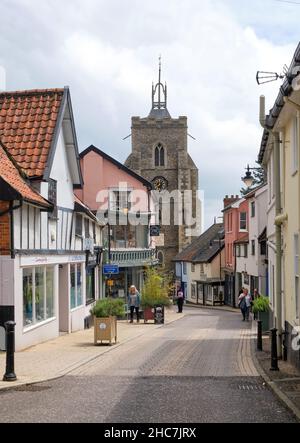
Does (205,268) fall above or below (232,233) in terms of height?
below

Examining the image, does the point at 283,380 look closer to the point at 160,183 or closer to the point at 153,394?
the point at 153,394

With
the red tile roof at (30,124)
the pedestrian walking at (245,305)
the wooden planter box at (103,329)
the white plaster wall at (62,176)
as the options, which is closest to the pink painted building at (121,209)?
the pedestrian walking at (245,305)

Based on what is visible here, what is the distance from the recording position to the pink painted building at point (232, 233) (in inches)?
A: 2176

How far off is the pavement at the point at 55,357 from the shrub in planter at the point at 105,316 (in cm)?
31

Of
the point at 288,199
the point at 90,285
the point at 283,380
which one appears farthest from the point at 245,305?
the point at 283,380

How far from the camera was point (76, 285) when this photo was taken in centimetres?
2559

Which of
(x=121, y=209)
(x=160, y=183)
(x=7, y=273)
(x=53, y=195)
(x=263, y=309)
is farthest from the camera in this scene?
(x=160, y=183)

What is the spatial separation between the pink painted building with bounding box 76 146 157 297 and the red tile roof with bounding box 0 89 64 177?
539 inches

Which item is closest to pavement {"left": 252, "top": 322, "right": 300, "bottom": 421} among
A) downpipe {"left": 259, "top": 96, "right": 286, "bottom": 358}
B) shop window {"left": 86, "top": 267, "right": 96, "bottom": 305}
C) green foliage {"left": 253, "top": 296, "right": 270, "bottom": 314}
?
downpipe {"left": 259, "top": 96, "right": 286, "bottom": 358}

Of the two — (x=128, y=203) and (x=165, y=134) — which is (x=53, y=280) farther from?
(x=165, y=134)

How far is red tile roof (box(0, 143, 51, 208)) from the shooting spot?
1712cm

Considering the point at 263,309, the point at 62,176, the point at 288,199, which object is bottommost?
the point at 263,309

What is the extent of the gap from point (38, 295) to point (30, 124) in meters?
5.60
